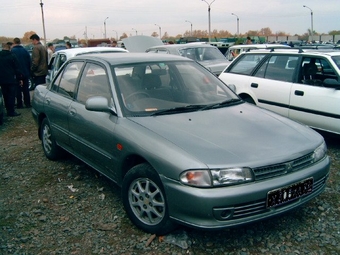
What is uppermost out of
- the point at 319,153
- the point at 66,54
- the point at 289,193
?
the point at 66,54

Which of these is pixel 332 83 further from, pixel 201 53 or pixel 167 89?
pixel 201 53

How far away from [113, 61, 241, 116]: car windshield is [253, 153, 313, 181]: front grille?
3.81ft

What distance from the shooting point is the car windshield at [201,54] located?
36.8ft

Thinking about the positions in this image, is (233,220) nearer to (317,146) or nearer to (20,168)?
(317,146)

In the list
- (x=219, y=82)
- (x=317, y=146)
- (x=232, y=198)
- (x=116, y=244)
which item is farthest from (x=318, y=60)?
(x=116, y=244)

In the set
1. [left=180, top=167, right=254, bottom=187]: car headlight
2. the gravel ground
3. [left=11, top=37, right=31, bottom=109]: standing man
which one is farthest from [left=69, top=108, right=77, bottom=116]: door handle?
[left=11, top=37, right=31, bottom=109]: standing man

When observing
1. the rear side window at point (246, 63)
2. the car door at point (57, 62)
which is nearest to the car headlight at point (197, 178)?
the rear side window at point (246, 63)

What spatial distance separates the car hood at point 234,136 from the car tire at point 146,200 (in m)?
0.38

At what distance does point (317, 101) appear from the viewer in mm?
5727

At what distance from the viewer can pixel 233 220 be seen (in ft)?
9.46

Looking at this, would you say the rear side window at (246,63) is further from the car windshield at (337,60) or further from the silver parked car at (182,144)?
the silver parked car at (182,144)

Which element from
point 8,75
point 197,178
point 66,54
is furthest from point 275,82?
point 8,75

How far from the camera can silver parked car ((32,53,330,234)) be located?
9.39 feet

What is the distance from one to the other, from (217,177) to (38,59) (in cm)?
882
